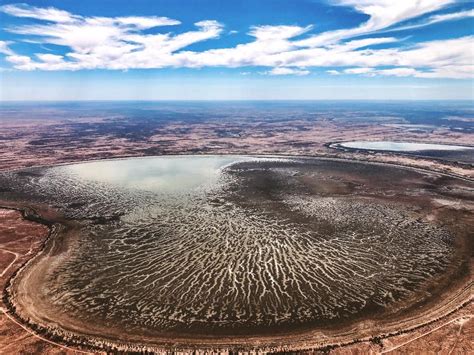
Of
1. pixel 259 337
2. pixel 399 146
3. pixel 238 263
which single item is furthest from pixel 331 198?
pixel 399 146

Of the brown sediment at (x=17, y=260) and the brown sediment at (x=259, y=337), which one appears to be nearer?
the brown sediment at (x=17, y=260)

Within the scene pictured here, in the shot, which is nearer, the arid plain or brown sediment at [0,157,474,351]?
brown sediment at [0,157,474,351]

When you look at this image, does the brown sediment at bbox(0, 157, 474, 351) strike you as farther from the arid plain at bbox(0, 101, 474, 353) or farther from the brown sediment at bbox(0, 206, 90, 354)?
the brown sediment at bbox(0, 206, 90, 354)

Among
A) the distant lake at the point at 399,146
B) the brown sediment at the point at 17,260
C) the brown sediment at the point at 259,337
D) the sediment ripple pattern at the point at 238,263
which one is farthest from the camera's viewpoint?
the distant lake at the point at 399,146

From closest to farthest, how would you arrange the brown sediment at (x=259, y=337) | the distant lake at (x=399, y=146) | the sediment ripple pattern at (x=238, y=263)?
the brown sediment at (x=259, y=337), the sediment ripple pattern at (x=238, y=263), the distant lake at (x=399, y=146)

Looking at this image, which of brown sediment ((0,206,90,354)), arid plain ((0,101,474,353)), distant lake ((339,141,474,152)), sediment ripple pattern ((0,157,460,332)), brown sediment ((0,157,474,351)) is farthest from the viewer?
distant lake ((339,141,474,152))

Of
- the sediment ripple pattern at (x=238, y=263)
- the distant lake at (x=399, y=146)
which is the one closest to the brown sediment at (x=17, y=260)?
the sediment ripple pattern at (x=238, y=263)

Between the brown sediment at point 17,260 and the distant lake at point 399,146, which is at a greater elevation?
the brown sediment at point 17,260

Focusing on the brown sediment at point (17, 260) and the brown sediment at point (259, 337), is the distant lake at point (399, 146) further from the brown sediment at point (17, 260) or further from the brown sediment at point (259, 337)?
the brown sediment at point (17, 260)

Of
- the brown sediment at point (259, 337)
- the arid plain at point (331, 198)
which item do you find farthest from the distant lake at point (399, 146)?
the brown sediment at point (259, 337)

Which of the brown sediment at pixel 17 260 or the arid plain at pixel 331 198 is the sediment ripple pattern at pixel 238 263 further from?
the brown sediment at pixel 17 260

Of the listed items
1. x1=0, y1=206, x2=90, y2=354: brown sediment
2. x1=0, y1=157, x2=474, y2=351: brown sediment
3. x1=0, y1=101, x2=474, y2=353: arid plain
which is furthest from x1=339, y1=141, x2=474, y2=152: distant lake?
x1=0, y1=206, x2=90, y2=354: brown sediment
